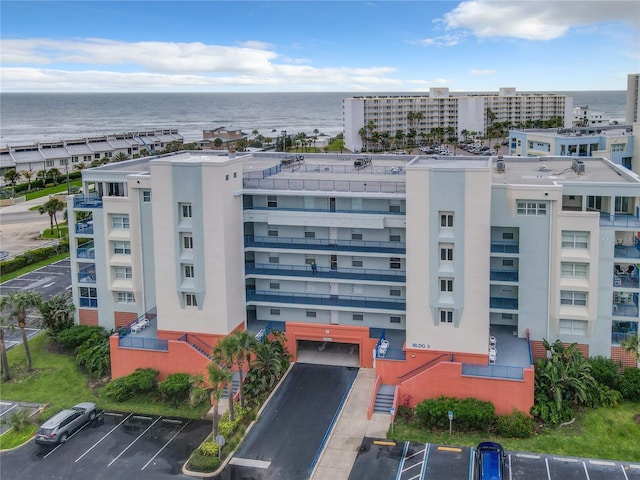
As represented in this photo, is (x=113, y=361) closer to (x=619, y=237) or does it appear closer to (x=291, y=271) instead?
Result: (x=291, y=271)

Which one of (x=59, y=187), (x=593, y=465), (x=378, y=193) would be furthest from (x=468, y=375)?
(x=59, y=187)

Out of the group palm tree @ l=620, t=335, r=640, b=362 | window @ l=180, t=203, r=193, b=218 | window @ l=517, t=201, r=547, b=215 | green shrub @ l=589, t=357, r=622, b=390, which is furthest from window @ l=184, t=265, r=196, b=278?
palm tree @ l=620, t=335, r=640, b=362

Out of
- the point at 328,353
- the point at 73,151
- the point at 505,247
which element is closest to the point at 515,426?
the point at 505,247

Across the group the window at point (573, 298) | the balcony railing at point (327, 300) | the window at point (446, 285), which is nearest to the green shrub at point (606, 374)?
the window at point (573, 298)

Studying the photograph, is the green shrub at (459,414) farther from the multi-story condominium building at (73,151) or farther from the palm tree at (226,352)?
the multi-story condominium building at (73,151)

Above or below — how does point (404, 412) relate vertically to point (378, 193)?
below

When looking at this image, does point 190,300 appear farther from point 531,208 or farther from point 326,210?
point 531,208

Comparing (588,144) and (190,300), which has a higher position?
(588,144)
